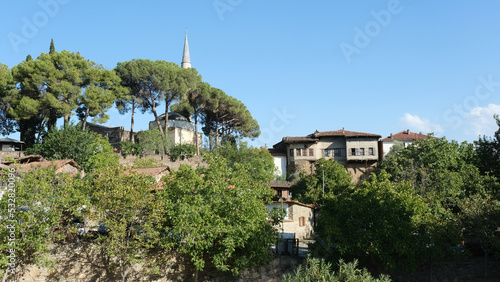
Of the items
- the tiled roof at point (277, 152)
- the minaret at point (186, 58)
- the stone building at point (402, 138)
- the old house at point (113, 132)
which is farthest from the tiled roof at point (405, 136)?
the minaret at point (186, 58)

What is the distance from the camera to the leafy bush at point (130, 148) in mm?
47312

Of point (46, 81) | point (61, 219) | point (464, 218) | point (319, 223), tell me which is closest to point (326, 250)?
point (319, 223)

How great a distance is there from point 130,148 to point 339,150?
88.5ft

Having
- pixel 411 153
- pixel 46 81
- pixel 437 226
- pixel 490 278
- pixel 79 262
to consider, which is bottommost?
pixel 490 278

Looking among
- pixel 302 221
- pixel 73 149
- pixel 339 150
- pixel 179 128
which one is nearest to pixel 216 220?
pixel 302 221

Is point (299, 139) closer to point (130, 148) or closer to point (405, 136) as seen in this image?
point (405, 136)

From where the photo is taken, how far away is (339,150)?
180ft

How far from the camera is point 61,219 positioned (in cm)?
2294

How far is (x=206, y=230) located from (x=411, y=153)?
26344 mm

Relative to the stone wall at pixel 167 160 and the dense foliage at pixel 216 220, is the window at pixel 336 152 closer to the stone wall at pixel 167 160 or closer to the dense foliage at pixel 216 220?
the stone wall at pixel 167 160

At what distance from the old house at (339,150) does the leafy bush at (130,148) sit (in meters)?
19.2

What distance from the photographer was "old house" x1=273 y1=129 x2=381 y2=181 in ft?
177

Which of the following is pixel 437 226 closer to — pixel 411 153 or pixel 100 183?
pixel 411 153

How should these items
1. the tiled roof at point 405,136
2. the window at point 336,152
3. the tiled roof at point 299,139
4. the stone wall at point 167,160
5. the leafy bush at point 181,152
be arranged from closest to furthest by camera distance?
the stone wall at point 167,160 → the leafy bush at point 181,152 → the tiled roof at point 299,139 → the window at point 336,152 → the tiled roof at point 405,136
